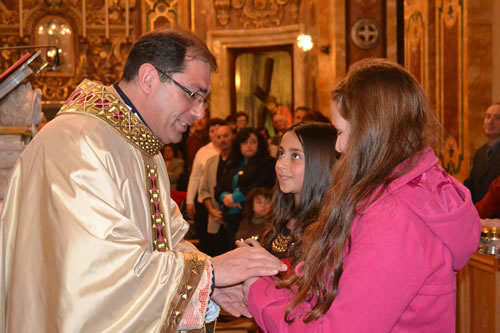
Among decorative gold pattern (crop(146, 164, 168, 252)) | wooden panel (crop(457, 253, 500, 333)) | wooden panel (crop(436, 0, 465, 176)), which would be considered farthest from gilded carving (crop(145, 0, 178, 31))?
decorative gold pattern (crop(146, 164, 168, 252))

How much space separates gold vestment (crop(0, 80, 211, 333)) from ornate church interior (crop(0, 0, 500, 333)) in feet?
4.43

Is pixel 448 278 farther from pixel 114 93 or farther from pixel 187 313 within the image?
pixel 114 93

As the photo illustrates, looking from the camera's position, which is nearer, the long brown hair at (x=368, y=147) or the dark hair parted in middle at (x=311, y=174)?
the long brown hair at (x=368, y=147)

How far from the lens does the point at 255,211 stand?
4664 millimetres

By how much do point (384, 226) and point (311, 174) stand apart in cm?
131

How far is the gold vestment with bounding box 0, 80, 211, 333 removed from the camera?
176 cm

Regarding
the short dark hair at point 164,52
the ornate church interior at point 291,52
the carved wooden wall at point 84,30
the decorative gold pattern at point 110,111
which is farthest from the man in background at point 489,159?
the carved wooden wall at point 84,30

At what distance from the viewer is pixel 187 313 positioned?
192 cm

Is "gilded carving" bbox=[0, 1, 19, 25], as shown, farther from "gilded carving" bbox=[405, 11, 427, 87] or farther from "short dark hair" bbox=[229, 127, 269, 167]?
"short dark hair" bbox=[229, 127, 269, 167]

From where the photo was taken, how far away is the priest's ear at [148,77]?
2.17 meters

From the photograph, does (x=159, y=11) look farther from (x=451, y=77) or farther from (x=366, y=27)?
(x=451, y=77)

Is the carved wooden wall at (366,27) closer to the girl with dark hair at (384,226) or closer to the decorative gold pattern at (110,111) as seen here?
the decorative gold pattern at (110,111)

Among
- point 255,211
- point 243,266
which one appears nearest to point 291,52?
point 255,211

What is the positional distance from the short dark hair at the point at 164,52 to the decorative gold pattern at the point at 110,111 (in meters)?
0.13
